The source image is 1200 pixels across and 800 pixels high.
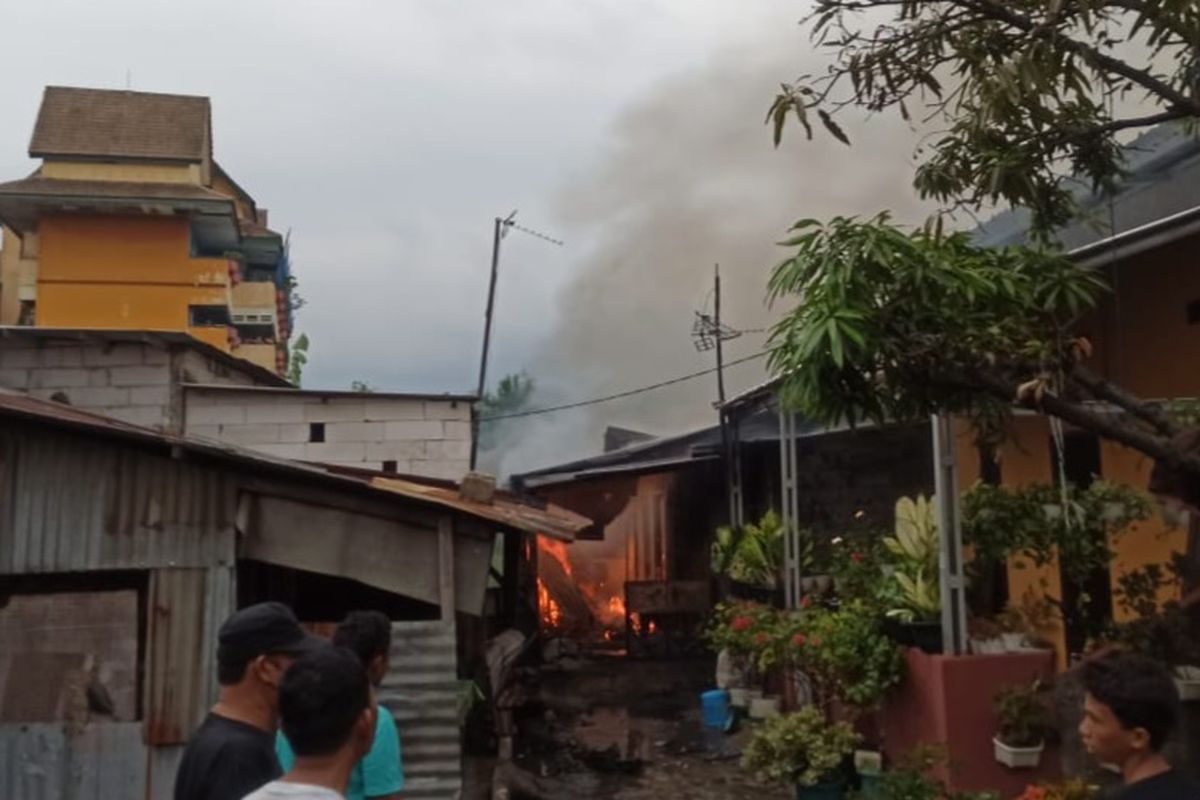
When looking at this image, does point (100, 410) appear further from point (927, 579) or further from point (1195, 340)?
point (1195, 340)

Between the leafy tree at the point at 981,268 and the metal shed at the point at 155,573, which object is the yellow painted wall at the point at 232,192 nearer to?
the metal shed at the point at 155,573

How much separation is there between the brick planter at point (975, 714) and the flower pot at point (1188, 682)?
37.2 inches

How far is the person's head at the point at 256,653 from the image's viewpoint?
3178mm

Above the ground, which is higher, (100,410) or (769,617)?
(100,410)

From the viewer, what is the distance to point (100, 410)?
13.9 m

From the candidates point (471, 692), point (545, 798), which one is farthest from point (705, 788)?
point (471, 692)

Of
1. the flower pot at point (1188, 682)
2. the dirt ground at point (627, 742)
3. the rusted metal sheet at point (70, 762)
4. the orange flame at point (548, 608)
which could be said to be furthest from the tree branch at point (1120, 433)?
the orange flame at point (548, 608)

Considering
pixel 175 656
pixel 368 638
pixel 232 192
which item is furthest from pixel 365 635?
pixel 232 192

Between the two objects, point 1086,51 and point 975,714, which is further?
point 975,714

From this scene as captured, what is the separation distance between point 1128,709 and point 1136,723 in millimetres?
42

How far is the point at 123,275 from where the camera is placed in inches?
1041

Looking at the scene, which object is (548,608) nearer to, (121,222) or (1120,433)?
(121,222)

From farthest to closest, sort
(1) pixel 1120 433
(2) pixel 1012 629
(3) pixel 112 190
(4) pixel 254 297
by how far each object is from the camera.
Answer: (4) pixel 254 297
(3) pixel 112 190
(2) pixel 1012 629
(1) pixel 1120 433

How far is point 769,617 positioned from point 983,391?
582 centimetres
